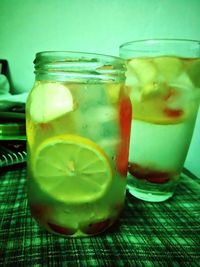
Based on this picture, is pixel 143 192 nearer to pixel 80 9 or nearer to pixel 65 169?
pixel 65 169

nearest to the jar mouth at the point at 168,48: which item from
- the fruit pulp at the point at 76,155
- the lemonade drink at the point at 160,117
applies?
the lemonade drink at the point at 160,117

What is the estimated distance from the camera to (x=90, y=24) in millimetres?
868

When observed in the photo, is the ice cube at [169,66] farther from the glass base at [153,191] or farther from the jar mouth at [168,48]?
the glass base at [153,191]

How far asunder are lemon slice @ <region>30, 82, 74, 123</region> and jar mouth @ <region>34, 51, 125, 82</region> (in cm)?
1

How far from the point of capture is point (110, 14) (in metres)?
0.85

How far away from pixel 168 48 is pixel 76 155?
21 cm

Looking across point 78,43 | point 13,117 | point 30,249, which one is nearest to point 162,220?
point 30,249

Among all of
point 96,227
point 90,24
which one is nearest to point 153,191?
point 96,227

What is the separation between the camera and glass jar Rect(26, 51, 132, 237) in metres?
0.30

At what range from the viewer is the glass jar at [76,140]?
30 centimetres

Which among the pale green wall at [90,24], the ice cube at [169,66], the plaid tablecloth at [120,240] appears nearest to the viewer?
the plaid tablecloth at [120,240]

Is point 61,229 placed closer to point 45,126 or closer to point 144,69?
point 45,126

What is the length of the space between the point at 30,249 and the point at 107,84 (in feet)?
0.62

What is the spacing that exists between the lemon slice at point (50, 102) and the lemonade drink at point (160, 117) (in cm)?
14
